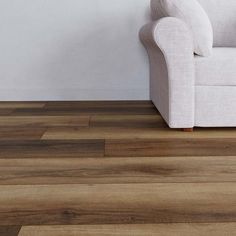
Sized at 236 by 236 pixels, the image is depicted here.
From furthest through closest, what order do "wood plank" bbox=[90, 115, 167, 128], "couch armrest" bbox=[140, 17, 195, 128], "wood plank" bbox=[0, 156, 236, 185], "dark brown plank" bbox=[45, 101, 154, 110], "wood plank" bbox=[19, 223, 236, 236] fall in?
1. "dark brown plank" bbox=[45, 101, 154, 110]
2. "wood plank" bbox=[90, 115, 167, 128]
3. "couch armrest" bbox=[140, 17, 195, 128]
4. "wood plank" bbox=[0, 156, 236, 185]
5. "wood plank" bbox=[19, 223, 236, 236]

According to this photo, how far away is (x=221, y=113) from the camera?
181 centimetres

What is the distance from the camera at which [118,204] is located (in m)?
1.00

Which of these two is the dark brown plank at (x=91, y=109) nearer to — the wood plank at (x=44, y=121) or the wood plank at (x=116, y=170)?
the wood plank at (x=44, y=121)

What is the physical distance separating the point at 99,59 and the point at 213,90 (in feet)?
3.96

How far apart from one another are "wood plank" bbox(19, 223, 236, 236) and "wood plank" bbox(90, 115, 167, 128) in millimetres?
1111

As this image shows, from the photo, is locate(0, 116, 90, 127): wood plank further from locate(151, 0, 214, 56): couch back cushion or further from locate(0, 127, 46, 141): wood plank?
locate(151, 0, 214, 56): couch back cushion

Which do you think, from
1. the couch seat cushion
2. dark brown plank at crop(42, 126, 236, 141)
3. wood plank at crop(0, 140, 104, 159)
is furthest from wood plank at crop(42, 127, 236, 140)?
the couch seat cushion

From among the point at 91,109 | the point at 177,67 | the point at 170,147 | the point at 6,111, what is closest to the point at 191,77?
the point at 177,67

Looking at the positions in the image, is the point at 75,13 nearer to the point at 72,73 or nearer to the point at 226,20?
the point at 72,73

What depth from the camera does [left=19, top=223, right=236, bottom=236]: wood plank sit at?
2.75 ft

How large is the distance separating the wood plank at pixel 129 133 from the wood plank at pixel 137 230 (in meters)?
0.86

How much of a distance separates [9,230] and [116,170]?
0.50 metres

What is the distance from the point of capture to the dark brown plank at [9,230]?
0.84 metres

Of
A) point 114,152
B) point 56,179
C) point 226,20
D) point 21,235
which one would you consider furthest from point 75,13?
point 21,235
